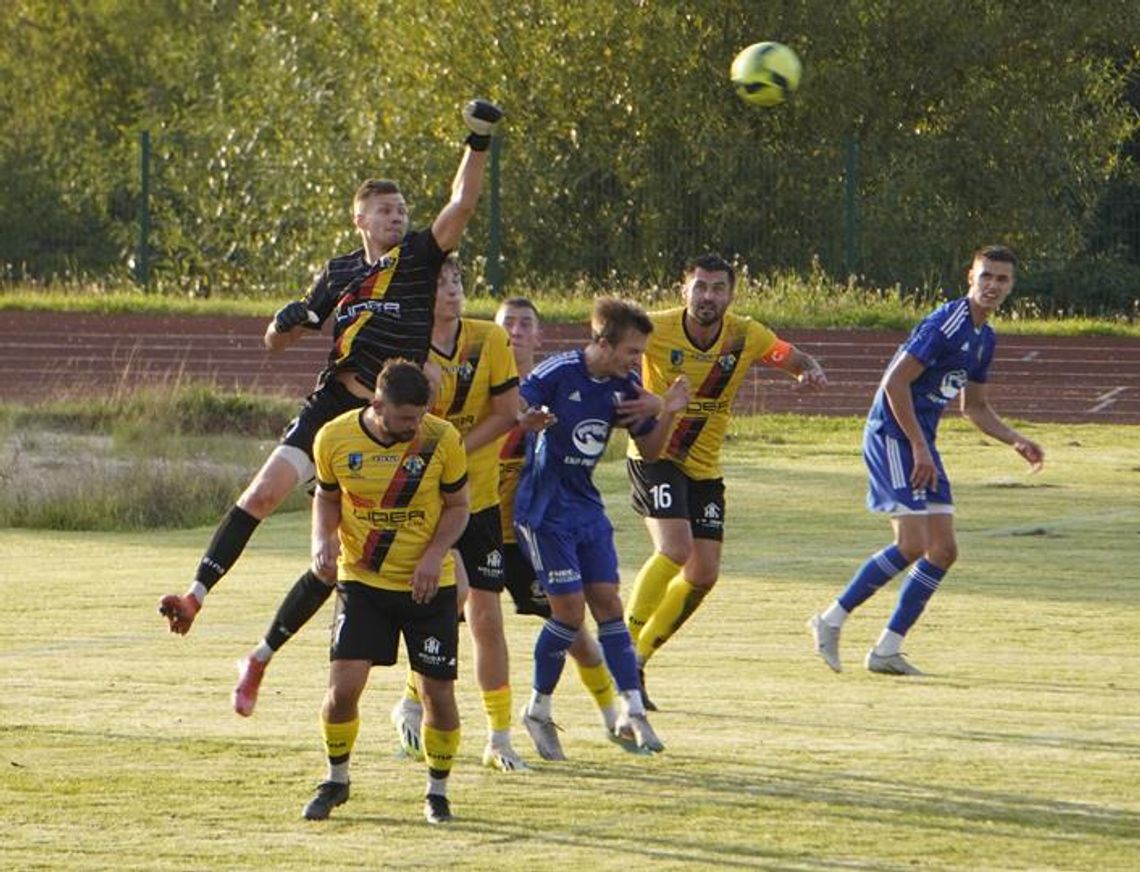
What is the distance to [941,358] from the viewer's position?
39.5ft

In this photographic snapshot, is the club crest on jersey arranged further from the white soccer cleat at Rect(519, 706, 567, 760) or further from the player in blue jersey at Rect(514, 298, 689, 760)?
the white soccer cleat at Rect(519, 706, 567, 760)

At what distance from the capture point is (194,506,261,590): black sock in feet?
32.4

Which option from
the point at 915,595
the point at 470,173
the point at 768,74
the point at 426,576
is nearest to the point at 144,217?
the point at 768,74

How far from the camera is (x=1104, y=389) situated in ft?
95.7

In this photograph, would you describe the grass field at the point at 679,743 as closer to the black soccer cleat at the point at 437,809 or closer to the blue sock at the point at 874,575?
the black soccer cleat at the point at 437,809

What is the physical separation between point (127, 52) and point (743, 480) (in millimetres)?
38723

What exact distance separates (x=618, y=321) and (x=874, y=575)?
9.81 ft

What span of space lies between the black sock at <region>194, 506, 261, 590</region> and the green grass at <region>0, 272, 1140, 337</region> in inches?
845

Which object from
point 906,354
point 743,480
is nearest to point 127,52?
point 743,480

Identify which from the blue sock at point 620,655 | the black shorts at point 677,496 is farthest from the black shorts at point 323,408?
the black shorts at point 677,496

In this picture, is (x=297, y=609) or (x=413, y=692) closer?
(x=297, y=609)

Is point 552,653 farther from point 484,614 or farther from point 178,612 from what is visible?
point 178,612

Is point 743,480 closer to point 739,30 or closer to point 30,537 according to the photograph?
point 30,537

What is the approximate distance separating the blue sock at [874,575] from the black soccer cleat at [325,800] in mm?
4245
